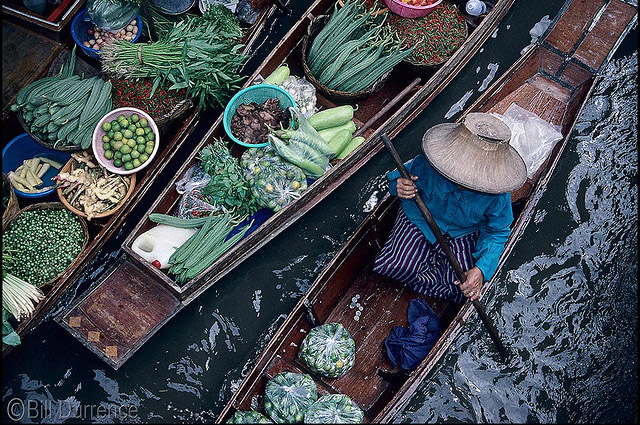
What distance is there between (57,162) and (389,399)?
336 cm

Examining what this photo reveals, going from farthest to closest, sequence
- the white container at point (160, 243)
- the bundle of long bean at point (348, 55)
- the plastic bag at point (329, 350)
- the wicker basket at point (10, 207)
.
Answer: the bundle of long bean at point (348, 55), the wicker basket at point (10, 207), the white container at point (160, 243), the plastic bag at point (329, 350)

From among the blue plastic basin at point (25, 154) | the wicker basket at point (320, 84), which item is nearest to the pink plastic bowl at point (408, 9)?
the wicker basket at point (320, 84)

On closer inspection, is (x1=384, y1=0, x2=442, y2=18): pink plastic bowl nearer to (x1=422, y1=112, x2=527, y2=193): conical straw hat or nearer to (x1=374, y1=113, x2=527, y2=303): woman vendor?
(x1=374, y1=113, x2=527, y2=303): woman vendor

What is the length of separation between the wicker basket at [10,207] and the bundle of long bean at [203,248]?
1350mm

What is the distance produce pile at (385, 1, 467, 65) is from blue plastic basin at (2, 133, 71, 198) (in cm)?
309

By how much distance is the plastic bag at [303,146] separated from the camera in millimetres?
4453

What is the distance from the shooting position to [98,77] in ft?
16.0

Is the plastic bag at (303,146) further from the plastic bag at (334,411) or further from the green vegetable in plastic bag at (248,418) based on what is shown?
the green vegetable in plastic bag at (248,418)

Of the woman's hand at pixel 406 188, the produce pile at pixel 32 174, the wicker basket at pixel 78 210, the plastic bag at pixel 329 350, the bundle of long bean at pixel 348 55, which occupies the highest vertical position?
the bundle of long bean at pixel 348 55

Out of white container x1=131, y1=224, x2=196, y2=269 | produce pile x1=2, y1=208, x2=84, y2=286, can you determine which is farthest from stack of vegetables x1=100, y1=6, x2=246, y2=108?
produce pile x1=2, y1=208, x2=84, y2=286

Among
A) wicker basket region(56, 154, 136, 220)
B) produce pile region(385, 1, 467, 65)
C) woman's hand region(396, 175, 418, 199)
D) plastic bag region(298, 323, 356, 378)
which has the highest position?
produce pile region(385, 1, 467, 65)

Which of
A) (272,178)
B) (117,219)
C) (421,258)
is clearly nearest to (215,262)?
(272,178)

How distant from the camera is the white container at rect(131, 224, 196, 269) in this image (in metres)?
4.28

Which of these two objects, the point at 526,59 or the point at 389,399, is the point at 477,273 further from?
the point at 526,59
